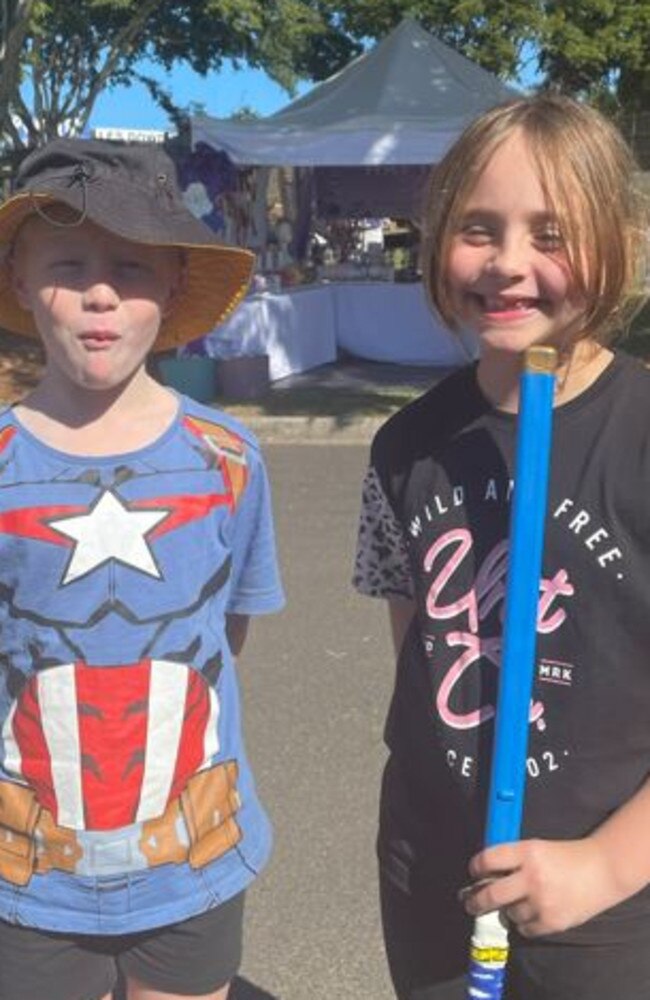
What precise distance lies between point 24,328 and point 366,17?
26.9 metres

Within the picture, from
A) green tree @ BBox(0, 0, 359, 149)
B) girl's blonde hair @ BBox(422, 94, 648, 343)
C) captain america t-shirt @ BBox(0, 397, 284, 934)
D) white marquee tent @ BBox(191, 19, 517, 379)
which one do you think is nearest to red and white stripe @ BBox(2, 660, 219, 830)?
captain america t-shirt @ BBox(0, 397, 284, 934)

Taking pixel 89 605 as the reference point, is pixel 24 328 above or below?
above

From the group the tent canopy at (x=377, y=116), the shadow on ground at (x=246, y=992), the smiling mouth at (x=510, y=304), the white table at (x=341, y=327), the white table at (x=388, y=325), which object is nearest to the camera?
the smiling mouth at (x=510, y=304)

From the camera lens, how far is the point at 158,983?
1663 mm

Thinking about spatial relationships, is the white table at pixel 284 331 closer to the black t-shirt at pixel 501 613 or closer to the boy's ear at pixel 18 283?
the boy's ear at pixel 18 283

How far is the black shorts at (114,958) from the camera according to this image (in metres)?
1.62

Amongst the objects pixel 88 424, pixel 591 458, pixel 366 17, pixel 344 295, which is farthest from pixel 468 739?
pixel 366 17

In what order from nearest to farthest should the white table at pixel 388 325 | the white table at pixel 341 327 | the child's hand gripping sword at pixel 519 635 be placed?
the child's hand gripping sword at pixel 519 635
the white table at pixel 341 327
the white table at pixel 388 325

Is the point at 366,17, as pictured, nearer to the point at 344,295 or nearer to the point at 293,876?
the point at 344,295

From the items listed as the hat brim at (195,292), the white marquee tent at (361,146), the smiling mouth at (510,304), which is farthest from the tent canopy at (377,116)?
the smiling mouth at (510,304)

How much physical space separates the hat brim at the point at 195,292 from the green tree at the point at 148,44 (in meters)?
21.9

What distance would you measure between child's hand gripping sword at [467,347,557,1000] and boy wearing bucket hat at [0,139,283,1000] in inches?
19.7

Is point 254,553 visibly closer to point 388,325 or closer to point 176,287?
point 176,287

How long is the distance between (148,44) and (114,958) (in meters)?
30.3
